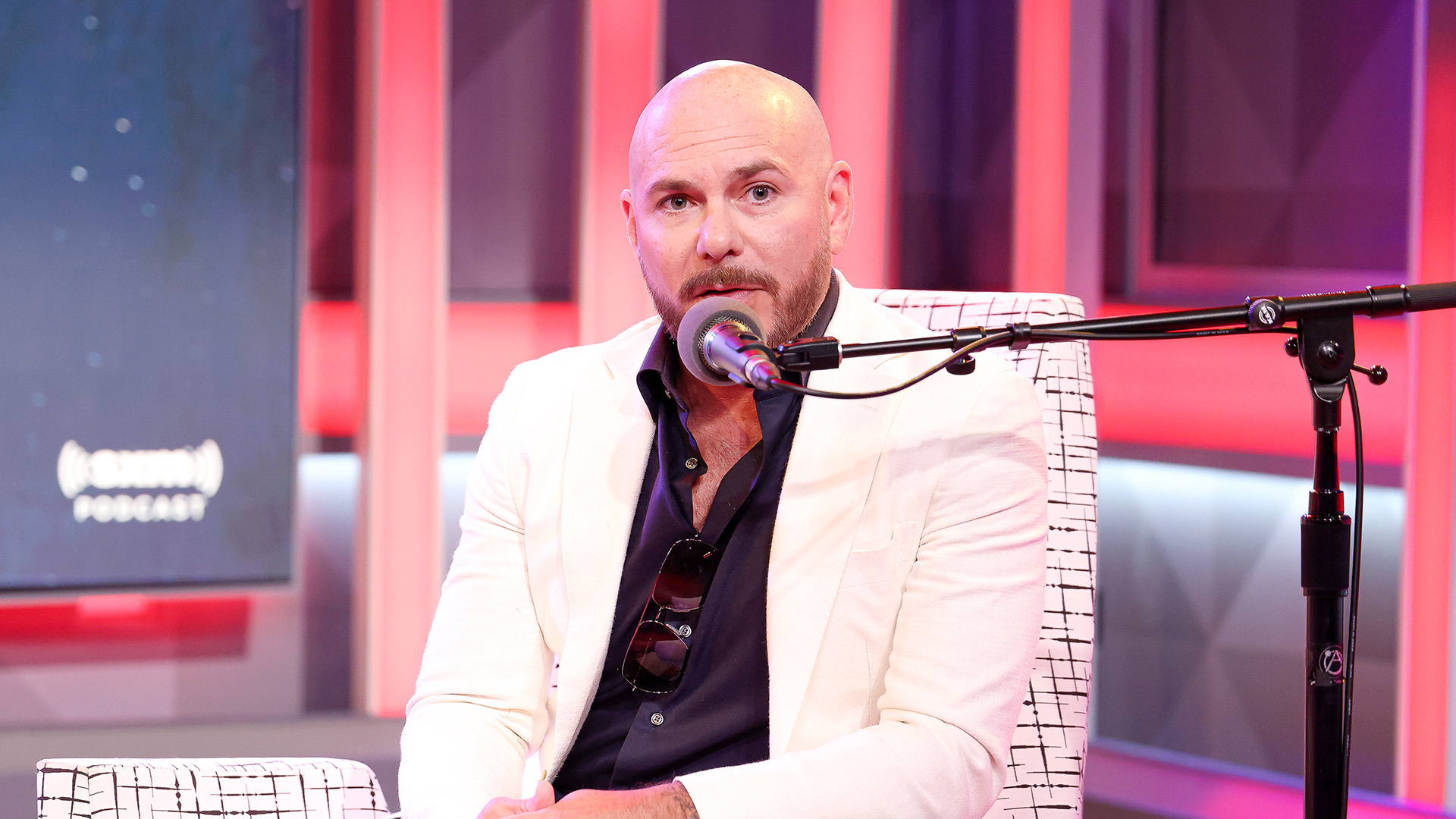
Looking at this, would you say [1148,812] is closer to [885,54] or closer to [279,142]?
[885,54]

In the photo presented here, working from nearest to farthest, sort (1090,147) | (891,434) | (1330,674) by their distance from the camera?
(1330,674) < (891,434) < (1090,147)

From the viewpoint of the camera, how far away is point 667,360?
69.9 inches

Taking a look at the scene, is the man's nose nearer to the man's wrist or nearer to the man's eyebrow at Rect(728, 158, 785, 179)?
the man's eyebrow at Rect(728, 158, 785, 179)

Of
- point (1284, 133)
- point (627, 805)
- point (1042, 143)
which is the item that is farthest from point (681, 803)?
point (1284, 133)

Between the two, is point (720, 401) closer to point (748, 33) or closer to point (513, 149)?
point (513, 149)

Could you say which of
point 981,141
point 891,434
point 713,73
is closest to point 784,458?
point 891,434

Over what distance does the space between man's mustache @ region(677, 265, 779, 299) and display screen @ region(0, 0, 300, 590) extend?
1809 millimetres

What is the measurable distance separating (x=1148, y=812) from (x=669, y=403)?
76.6 inches

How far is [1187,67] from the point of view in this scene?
331cm

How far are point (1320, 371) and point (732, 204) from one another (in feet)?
2.46

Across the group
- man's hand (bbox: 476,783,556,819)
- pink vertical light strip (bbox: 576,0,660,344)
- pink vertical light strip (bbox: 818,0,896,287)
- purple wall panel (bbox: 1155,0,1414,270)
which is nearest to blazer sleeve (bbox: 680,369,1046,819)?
man's hand (bbox: 476,783,556,819)

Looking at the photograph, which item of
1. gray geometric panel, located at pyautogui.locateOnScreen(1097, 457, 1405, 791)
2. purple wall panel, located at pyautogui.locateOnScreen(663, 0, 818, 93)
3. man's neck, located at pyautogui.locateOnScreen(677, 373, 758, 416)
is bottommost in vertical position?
gray geometric panel, located at pyautogui.locateOnScreen(1097, 457, 1405, 791)

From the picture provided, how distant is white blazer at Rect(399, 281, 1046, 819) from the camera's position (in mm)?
1466

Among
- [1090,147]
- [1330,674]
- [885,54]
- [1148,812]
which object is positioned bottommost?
[1148,812]
